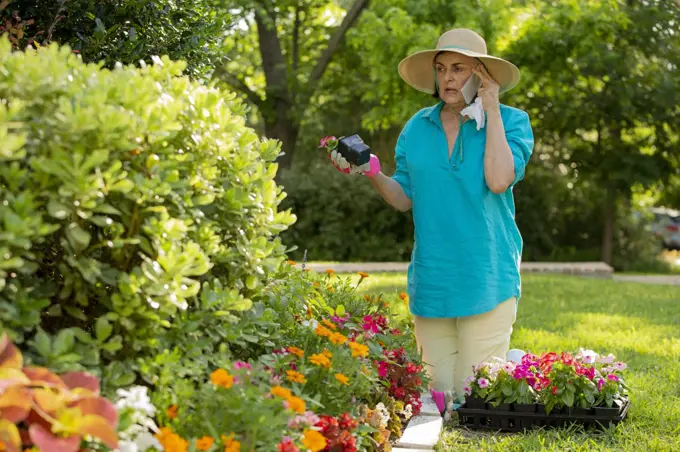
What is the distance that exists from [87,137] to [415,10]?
12.9 m

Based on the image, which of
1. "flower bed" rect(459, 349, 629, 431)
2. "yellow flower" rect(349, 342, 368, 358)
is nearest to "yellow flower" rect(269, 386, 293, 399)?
"yellow flower" rect(349, 342, 368, 358)

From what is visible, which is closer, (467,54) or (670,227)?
(467,54)

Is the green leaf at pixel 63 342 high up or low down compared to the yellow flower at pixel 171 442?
up

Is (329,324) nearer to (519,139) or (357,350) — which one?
(357,350)

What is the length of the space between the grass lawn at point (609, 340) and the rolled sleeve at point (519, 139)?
128cm

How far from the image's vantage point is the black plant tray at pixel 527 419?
4.00 meters

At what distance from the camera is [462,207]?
4414 millimetres

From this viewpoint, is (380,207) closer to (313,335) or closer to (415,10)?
(415,10)

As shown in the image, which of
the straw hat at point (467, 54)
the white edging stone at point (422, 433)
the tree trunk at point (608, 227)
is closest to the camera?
the white edging stone at point (422, 433)

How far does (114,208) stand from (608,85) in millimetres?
15115

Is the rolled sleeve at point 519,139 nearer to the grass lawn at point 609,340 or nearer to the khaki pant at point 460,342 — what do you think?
the khaki pant at point 460,342

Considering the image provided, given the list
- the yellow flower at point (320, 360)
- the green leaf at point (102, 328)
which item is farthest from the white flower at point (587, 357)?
the green leaf at point (102, 328)

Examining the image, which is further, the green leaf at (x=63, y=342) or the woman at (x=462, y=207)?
the woman at (x=462, y=207)

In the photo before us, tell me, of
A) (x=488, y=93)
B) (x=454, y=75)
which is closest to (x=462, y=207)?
(x=488, y=93)
